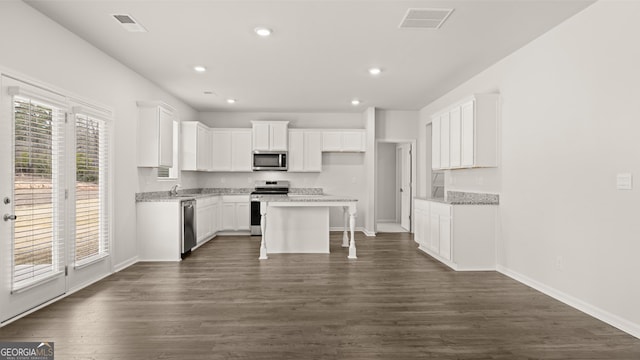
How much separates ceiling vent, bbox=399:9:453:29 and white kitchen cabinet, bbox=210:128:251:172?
505 cm

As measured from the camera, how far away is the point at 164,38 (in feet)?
12.9

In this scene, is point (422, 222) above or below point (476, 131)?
below

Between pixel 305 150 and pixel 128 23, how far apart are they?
4777mm

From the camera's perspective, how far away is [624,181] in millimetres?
2891

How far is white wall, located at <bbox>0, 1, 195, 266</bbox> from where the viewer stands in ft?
10.1

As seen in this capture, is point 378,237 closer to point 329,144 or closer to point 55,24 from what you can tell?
point 329,144

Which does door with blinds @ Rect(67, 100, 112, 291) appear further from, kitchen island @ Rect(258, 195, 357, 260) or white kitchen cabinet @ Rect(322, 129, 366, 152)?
white kitchen cabinet @ Rect(322, 129, 366, 152)

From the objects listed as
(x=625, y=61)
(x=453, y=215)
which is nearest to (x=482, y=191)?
(x=453, y=215)

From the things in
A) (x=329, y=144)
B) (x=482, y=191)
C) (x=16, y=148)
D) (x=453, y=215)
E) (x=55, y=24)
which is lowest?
(x=453, y=215)

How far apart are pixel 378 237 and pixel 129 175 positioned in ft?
15.9

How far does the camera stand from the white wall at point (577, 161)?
2.88 metres

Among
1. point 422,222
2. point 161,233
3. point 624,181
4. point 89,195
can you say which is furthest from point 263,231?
point 624,181

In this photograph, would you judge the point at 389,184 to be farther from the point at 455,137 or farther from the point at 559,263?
the point at 559,263

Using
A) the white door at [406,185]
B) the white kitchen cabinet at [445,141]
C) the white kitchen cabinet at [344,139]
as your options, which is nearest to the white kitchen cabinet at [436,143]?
the white kitchen cabinet at [445,141]
